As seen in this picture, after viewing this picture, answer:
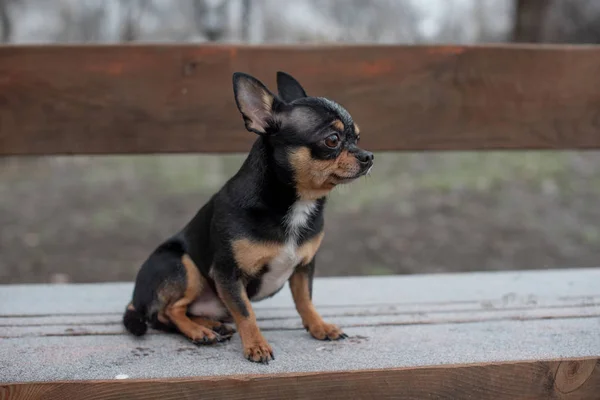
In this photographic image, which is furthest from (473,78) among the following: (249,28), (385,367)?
(249,28)

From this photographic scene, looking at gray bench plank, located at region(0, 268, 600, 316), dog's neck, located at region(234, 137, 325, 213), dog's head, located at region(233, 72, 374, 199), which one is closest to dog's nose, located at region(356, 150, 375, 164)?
dog's head, located at region(233, 72, 374, 199)

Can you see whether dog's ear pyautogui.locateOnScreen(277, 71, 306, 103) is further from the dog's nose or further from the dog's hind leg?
the dog's hind leg

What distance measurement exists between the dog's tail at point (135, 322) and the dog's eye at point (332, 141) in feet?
3.31

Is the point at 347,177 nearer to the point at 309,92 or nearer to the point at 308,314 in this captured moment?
the point at 308,314

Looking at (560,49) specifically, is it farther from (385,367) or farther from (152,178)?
(152,178)

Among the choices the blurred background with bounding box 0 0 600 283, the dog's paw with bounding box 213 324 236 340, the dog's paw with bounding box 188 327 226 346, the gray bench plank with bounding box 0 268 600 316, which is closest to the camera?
the dog's paw with bounding box 188 327 226 346

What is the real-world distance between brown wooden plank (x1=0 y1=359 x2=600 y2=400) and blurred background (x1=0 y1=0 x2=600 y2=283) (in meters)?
3.03

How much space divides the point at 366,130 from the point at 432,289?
2.74 feet

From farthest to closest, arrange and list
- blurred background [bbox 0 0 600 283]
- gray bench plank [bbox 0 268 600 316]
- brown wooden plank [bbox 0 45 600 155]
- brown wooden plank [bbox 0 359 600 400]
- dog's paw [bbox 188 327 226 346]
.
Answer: blurred background [bbox 0 0 600 283]
brown wooden plank [bbox 0 45 600 155]
gray bench plank [bbox 0 268 600 316]
dog's paw [bbox 188 327 226 346]
brown wooden plank [bbox 0 359 600 400]

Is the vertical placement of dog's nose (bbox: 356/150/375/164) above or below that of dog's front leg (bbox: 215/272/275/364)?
above

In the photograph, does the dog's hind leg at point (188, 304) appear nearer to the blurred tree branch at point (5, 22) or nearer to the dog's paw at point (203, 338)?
the dog's paw at point (203, 338)

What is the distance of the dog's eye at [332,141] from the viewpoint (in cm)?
234

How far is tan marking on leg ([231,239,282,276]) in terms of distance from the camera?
243cm

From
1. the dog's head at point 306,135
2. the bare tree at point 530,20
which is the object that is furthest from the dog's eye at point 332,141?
the bare tree at point 530,20
